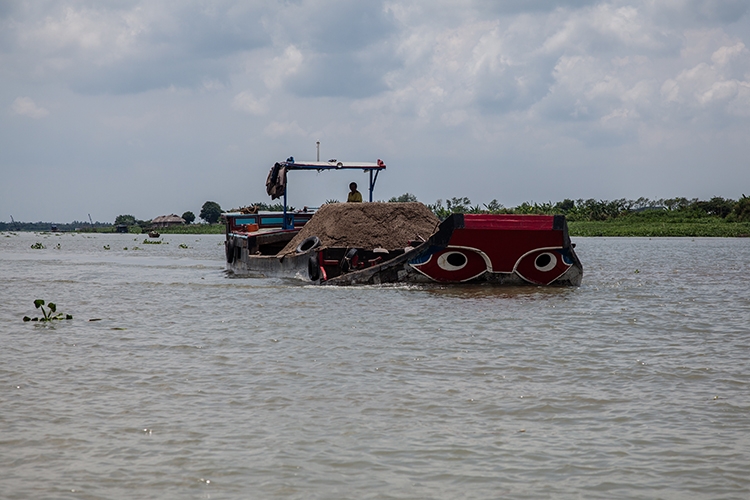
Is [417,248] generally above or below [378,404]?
above

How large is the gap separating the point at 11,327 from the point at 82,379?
4.16 metres

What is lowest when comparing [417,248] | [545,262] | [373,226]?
[545,262]

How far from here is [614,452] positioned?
4.63 metres

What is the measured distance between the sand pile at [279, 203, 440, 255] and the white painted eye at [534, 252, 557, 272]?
248 cm

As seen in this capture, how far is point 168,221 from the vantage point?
406 feet

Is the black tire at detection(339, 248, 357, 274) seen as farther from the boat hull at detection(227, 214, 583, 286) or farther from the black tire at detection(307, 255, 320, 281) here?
the black tire at detection(307, 255, 320, 281)

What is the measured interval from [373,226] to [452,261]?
2.22 meters

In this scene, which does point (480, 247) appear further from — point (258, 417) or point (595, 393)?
point (258, 417)

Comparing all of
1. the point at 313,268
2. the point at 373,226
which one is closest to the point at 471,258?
the point at 373,226

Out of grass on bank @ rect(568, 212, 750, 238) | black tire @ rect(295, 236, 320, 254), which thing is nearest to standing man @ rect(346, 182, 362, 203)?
black tire @ rect(295, 236, 320, 254)

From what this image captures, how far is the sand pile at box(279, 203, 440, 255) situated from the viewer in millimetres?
15844

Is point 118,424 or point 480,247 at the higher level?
point 480,247

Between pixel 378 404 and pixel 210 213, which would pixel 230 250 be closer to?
pixel 378 404

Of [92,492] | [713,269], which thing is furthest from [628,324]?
[713,269]
